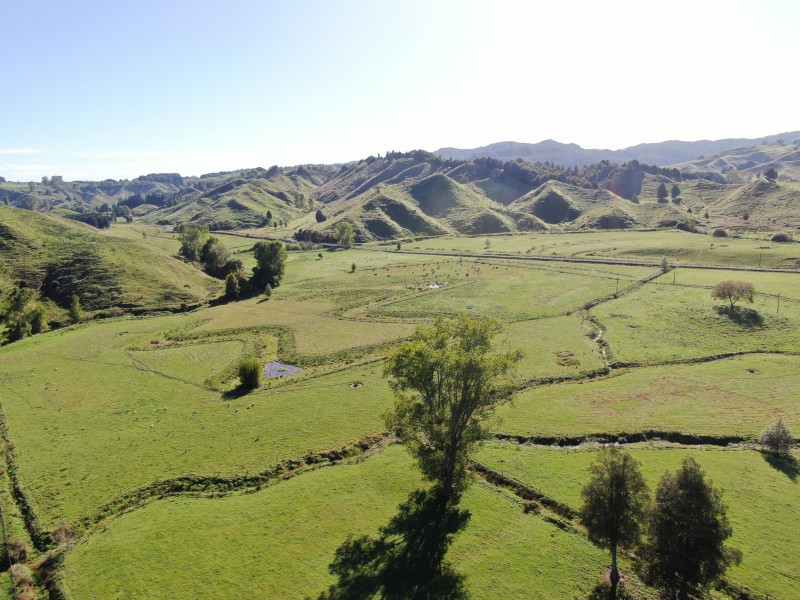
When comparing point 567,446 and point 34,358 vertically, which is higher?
point 34,358

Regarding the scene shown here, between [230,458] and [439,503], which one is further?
[230,458]

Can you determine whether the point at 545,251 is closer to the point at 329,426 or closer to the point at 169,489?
the point at 329,426

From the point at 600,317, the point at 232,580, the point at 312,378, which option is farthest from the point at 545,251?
the point at 232,580

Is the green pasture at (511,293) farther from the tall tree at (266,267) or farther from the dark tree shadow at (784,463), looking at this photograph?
the dark tree shadow at (784,463)

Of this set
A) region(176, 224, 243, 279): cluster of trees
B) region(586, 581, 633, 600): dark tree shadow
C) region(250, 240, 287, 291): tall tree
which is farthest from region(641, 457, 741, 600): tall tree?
region(176, 224, 243, 279): cluster of trees

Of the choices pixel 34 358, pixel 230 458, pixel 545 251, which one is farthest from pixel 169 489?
pixel 545 251

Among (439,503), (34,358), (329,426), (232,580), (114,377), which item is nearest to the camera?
(232,580)

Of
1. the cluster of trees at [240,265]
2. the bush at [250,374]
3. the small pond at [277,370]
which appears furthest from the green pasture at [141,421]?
the cluster of trees at [240,265]

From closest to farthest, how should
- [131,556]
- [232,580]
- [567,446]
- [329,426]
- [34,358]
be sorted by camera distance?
[232,580]
[131,556]
[567,446]
[329,426]
[34,358]
